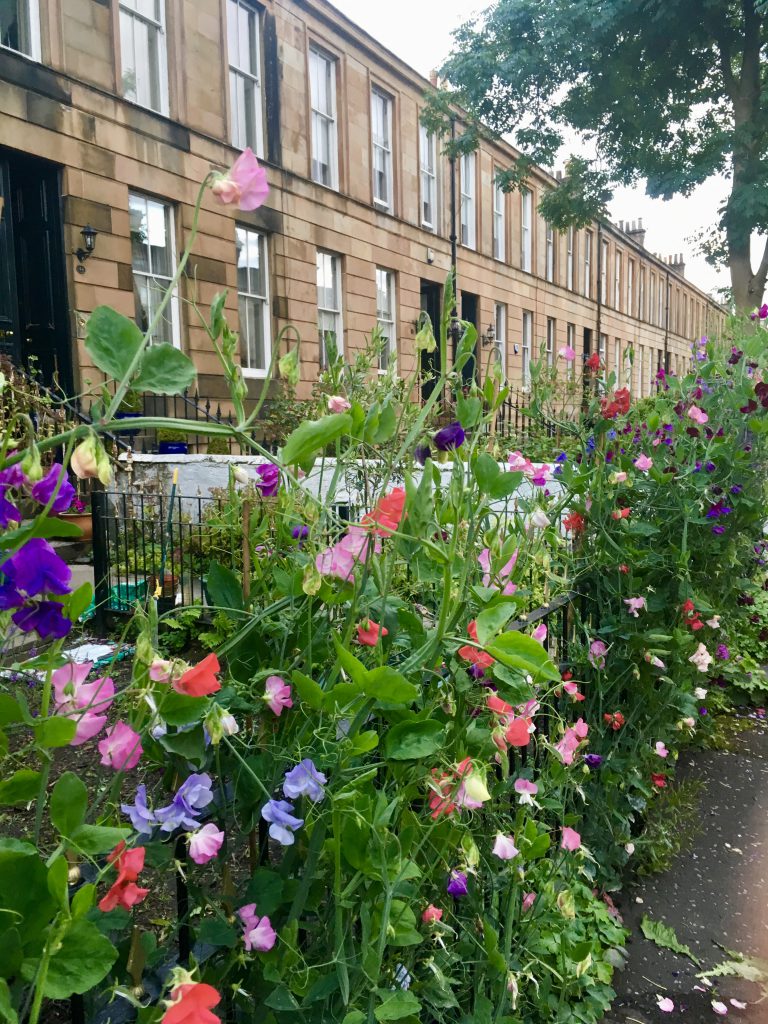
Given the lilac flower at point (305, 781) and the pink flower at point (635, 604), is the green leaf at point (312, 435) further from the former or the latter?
the pink flower at point (635, 604)

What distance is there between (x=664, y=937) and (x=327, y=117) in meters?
15.1

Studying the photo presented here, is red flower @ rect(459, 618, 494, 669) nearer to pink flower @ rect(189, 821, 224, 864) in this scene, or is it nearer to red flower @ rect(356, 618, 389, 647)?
red flower @ rect(356, 618, 389, 647)

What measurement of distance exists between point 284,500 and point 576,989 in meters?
1.58

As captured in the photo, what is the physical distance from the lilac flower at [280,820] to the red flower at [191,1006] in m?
0.21

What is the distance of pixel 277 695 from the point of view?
0.98m

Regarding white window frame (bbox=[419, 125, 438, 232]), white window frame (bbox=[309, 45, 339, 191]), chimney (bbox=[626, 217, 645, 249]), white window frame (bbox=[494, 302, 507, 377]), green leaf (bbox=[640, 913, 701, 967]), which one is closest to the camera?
green leaf (bbox=[640, 913, 701, 967])

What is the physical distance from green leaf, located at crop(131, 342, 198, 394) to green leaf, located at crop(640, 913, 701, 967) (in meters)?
2.36

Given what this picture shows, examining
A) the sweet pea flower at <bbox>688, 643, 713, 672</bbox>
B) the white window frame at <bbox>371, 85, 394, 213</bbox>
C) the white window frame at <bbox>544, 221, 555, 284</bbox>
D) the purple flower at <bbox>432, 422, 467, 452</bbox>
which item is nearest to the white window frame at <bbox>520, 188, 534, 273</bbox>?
the white window frame at <bbox>544, 221, 555, 284</bbox>

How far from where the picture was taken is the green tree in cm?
1353

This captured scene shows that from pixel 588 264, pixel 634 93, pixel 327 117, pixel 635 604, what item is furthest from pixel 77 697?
pixel 588 264

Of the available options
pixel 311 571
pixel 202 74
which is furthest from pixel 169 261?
pixel 311 571

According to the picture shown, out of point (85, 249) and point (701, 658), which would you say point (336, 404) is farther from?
point (85, 249)

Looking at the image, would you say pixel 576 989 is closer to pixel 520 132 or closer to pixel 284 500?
pixel 284 500

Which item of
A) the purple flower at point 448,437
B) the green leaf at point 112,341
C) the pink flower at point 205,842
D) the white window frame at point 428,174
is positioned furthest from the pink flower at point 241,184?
the white window frame at point 428,174
